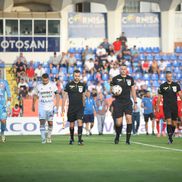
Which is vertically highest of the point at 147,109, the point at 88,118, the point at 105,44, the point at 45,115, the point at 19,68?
the point at 105,44

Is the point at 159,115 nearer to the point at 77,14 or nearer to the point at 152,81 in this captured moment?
the point at 152,81

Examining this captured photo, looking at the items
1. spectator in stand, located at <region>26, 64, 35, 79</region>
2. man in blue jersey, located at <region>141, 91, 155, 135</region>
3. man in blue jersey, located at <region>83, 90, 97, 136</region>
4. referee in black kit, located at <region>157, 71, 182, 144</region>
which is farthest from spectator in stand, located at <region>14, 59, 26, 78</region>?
referee in black kit, located at <region>157, 71, 182, 144</region>

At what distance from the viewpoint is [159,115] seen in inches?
1197

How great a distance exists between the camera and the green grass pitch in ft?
39.1

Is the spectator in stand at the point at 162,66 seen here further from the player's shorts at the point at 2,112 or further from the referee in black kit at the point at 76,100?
the referee in black kit at the point at 76,100

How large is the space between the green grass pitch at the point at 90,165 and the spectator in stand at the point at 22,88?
20.6m

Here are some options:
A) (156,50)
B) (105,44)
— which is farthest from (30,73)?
(156,50)

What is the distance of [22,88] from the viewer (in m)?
39.4

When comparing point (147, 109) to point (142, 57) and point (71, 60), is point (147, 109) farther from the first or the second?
point (142, 57)

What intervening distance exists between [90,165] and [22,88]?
Answer: 25.8m

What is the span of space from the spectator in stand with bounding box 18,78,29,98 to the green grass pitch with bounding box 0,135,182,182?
20581 mm

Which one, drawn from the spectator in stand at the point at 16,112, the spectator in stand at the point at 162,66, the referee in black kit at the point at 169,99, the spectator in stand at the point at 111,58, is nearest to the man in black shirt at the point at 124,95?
the referee in black kit at the point at 169,99

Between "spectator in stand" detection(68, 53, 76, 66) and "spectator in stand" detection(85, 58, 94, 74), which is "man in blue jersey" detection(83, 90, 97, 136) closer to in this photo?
"spectator in stand" detection(85, 58, 94, 74)

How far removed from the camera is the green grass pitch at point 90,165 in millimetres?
11906
